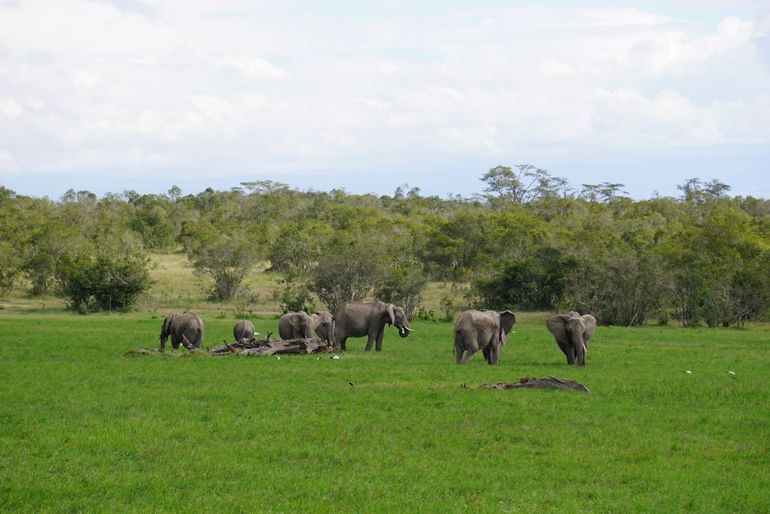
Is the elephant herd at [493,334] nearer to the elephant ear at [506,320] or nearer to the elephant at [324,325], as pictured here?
the elephant ear at [506,320]

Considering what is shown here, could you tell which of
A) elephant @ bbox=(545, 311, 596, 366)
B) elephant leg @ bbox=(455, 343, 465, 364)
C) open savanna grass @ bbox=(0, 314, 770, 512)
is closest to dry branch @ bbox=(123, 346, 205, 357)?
open savanna grass @ bbox=(0, 314, 770, 512)

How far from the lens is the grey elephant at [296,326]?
35312mm

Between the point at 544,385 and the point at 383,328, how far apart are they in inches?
514

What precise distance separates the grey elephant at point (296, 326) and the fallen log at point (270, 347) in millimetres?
3624

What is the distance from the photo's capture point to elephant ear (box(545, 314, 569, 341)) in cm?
2852

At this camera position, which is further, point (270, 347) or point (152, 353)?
point (270, 347)

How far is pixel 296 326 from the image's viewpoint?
35.4 m

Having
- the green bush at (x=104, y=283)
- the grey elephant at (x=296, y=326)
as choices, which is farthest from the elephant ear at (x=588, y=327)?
the green bush at (x=104, y=283)

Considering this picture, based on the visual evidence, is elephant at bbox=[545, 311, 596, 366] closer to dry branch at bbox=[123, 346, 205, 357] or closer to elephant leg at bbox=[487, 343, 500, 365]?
elephant leg at bbox=[487, 343, 500, 365]

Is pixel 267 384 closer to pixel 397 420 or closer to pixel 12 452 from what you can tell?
pixel 397 420

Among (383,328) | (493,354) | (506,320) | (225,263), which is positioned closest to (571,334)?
(506,320)

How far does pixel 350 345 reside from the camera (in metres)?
36.8

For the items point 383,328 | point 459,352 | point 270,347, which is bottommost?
point 270,347

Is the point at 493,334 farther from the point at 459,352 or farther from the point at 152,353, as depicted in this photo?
the point at 152,353
